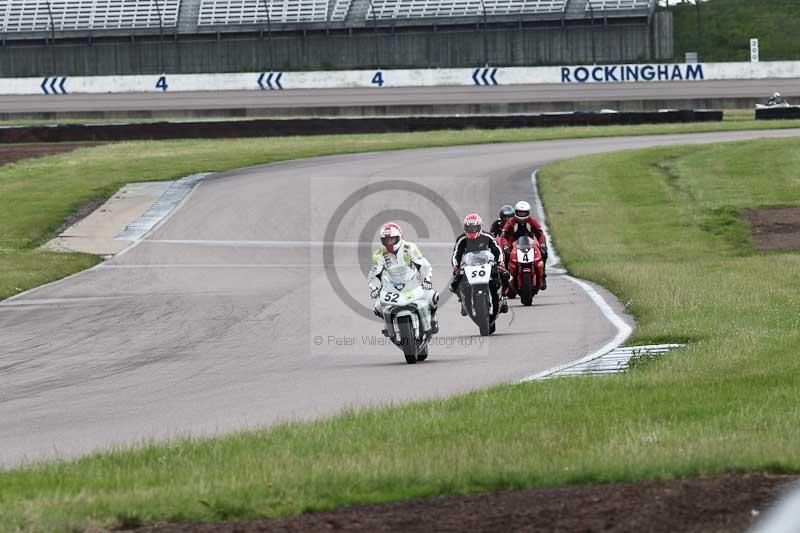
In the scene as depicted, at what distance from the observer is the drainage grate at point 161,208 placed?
100ft

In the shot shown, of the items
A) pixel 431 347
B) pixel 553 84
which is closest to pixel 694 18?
pixel 553 84

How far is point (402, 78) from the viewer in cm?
6881

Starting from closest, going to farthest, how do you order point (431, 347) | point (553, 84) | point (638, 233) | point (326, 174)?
1. point (431, 347)
2. point (638, 233)
3. point (326, 174)
4. point (553, 84)

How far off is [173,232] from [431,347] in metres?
15.9

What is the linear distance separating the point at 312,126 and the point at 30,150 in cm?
1104

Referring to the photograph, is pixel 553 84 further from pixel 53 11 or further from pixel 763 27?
pixel 53 11

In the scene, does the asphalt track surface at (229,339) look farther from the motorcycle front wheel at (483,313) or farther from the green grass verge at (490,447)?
the green grass verge at (490,447)

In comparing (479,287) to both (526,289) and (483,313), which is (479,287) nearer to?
(483,313)

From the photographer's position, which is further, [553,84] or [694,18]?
[694,18]

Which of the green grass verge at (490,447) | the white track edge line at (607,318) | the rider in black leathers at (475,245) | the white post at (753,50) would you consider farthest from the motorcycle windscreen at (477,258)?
the white post at (753,50)

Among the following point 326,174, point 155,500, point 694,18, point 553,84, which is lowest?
point 155,500

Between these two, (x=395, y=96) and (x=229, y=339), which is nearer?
(x=229, y=339)

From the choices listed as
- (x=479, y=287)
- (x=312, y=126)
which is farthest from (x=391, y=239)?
(x=312, y=126)

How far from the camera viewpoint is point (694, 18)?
81.2m
